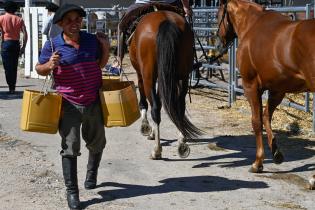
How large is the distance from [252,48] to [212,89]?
271 inches

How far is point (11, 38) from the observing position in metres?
12.8

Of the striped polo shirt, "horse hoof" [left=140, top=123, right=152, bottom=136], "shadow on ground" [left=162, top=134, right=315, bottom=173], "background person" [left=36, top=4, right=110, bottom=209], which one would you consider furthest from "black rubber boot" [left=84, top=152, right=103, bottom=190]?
"horse hoof" [left=140, top=123, right=152, bottom=136]

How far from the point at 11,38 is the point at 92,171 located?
24.9ft

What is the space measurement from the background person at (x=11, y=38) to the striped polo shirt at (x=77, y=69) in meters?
7.72

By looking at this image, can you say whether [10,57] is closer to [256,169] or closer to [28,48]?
[28,48]

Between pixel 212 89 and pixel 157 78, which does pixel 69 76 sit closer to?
pixel 157 78

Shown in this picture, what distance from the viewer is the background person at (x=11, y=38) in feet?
42.0

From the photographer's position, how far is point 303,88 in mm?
6242

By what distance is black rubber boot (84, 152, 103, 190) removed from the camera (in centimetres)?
592

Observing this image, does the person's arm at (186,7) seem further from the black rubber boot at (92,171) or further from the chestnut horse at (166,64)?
the black rubber boot at (92,171)

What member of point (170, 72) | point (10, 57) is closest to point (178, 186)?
point (170, 72)

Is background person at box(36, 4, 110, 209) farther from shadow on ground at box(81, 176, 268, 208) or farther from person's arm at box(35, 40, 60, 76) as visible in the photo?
shadow on ground at box(81, 176, 268, 208)

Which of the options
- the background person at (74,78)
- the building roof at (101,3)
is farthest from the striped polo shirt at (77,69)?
the building roof at (101,3)

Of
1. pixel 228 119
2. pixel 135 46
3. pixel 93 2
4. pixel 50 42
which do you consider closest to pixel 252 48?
pixel 135 46
